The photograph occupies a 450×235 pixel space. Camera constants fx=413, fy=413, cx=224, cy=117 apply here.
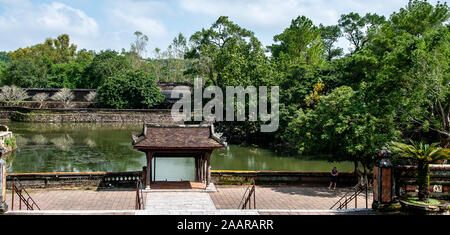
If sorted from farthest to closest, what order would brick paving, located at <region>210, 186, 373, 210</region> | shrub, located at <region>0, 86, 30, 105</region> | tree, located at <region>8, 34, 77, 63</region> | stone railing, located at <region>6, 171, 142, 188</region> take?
tree, located at <region>8, 34, 77, 63</region> < shrub, located at <region>0, 86, 30, 105</region> < stone railing, located at <region>6, 171, 142, 188</region> < brick paving, located at <region>210, 186, 373, 210</region>

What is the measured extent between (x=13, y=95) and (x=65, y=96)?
280 inches

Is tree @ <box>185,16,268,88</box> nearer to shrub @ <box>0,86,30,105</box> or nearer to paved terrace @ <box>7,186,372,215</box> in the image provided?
paved terrace @ <box>7,186,372,215</box>

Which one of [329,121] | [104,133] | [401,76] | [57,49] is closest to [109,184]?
[329,121]

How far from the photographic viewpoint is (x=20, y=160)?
96.4ft

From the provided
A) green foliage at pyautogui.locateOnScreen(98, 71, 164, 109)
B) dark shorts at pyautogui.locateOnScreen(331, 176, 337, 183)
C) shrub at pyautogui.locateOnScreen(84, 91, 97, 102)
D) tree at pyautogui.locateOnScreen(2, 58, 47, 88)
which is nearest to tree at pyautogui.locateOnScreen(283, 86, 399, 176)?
dark shorts at pyautogui.locateOnScreen(331, 176, 337, 183)

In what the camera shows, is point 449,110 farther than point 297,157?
No

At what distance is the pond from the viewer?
89.7 ft

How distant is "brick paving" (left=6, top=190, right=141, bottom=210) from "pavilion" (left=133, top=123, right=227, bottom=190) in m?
1.32

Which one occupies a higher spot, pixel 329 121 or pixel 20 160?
pixel 329 121

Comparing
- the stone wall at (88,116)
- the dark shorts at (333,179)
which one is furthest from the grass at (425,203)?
the stone wall at (88,116)

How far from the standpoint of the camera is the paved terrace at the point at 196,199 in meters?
15.3

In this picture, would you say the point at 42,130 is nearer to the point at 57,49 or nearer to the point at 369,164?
the point at 369,164

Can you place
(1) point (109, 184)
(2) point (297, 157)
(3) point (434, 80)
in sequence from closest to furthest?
(3) point (434, 80)
(1) point (109, 184)
(2) point (297, 157)
